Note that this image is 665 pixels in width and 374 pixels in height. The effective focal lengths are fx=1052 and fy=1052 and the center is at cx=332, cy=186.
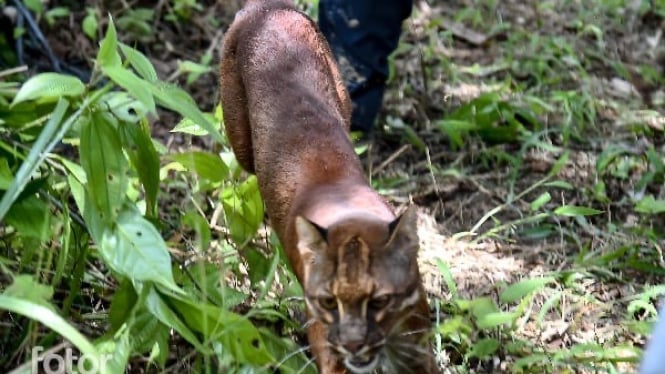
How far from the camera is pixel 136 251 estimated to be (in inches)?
135

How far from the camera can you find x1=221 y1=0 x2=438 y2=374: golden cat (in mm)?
3334

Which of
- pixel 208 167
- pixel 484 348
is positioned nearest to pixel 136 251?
pixel 208 167

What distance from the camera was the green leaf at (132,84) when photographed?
321 centimetres

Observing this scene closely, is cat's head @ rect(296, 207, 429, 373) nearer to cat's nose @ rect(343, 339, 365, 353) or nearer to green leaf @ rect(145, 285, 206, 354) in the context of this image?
cat's nose @ rect(343, 339, 365, 353)

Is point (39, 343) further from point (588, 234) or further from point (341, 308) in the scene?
point (588, 234)

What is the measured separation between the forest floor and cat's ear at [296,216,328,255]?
61 cm

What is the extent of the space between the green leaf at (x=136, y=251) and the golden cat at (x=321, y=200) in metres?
0.47

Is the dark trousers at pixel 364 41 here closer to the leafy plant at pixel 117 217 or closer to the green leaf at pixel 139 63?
the leafy plant at pixel 117 217

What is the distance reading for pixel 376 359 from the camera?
11.1 feet

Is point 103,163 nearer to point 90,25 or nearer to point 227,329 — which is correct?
point 227,329

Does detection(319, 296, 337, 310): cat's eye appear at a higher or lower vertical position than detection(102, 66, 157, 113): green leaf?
lower

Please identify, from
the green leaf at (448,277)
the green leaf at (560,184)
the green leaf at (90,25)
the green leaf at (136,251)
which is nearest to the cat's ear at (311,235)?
the green leaf at (136,251)

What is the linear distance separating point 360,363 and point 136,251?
31.9 inches

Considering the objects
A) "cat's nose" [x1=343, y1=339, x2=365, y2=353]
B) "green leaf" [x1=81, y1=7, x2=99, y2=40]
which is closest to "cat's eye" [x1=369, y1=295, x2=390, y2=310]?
"cat's nose" [x1=343, y1=339, x2=365, y2=353]
